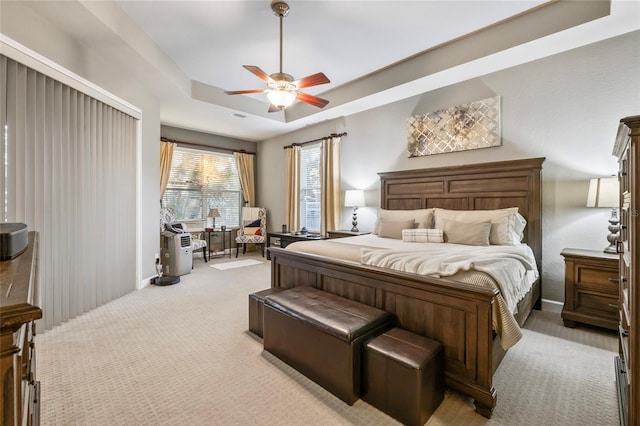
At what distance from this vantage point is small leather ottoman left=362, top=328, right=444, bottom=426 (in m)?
1.53

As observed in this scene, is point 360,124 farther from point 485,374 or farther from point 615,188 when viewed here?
point 485,374

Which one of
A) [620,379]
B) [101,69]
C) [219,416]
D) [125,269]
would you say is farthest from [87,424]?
[101,69]

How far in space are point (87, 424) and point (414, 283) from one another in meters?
2.07

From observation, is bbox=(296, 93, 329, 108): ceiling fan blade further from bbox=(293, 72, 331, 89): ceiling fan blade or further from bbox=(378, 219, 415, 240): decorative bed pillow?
bbox=(378, 219, 415, 240): decorative bed pillow

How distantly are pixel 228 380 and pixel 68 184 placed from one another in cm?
259

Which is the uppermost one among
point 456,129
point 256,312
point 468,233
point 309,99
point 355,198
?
point 309,99

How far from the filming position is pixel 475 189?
12.1 feet

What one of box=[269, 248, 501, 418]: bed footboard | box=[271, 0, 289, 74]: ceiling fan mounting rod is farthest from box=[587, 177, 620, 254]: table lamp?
box=[271, 0, 289, 74]: ceiling fan mounting rod

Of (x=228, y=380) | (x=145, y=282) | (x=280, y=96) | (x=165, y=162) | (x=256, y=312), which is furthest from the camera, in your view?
(x=165, y=162)

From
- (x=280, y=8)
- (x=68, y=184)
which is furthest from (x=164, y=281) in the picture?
(x=280, y=8)

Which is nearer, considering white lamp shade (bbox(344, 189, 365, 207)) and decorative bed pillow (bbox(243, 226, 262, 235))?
white lamp shade (bbox(344, 189, 365, 207))

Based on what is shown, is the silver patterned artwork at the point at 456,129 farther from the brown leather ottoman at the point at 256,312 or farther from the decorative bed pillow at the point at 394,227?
the brown leather ottoman at the point at 256,312

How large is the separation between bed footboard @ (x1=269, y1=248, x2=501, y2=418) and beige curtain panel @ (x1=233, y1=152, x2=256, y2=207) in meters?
5.27

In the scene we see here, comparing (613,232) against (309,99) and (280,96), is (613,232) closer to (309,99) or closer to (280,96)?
(309,99)
